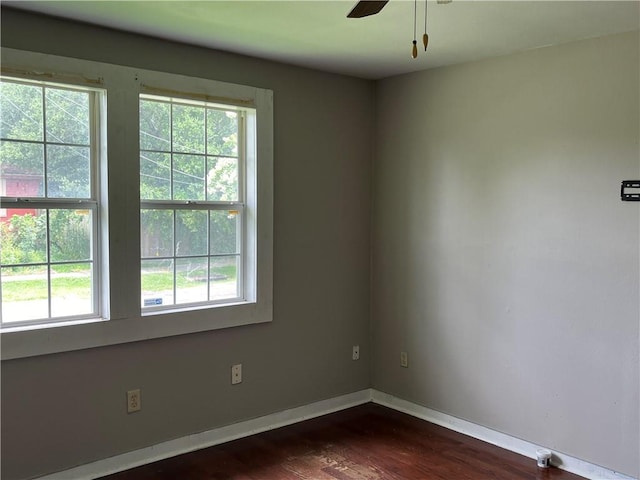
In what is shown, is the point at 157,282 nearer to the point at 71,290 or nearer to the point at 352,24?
the point at 71,290

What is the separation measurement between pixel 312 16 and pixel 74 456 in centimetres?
250

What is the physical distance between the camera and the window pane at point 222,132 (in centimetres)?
342

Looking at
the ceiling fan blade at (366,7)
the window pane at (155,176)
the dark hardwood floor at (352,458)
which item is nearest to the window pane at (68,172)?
the window pane at (155,176)

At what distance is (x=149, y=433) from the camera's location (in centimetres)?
320

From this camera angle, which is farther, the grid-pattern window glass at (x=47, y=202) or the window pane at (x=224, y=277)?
the window pane at (x=224, y=277)

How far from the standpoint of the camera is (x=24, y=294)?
2822mm

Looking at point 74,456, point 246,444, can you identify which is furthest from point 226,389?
point 74,456

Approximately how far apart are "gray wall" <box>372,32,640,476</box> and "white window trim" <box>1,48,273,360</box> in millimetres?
1229

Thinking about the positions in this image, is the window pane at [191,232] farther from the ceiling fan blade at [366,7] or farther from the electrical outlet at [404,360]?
the ceiling fan blade at [366,7]

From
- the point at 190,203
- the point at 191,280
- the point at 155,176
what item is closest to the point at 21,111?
the point at 155,176

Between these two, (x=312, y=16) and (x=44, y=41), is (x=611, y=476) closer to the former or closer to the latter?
(x=312, y=16)

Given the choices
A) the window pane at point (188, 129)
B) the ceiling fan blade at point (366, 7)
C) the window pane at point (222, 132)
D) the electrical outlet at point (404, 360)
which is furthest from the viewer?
the electrical outlet at point (404, 360)

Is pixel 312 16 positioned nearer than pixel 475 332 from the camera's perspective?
Yes

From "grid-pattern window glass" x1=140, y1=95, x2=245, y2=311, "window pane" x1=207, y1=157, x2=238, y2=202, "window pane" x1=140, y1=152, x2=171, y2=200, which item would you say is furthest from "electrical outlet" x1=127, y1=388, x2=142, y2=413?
"window pane" x1=207, y1=157, x2=238, y2=202
